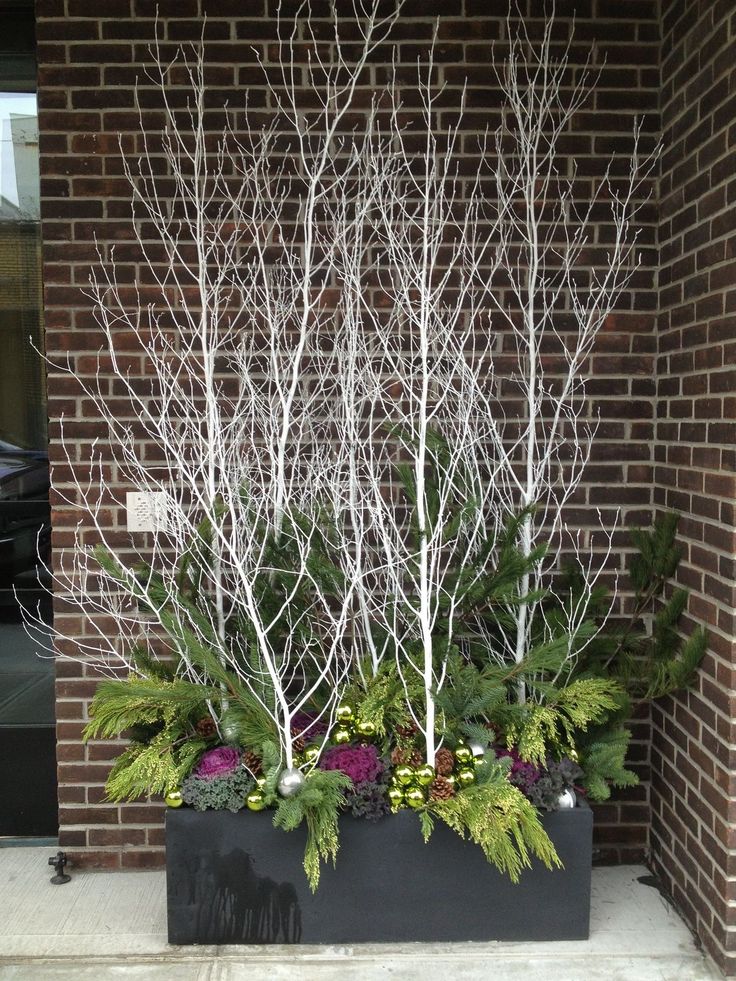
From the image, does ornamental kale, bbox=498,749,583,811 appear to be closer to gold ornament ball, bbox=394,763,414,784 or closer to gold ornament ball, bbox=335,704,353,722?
→ gold ornament ball, bbox=394,763,414,784

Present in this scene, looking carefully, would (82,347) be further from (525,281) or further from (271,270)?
(525,281)

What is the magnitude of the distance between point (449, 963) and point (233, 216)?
8.71 ft

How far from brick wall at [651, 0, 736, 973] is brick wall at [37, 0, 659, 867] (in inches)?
4.4

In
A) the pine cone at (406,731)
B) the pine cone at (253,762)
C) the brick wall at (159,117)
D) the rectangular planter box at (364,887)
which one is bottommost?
the rectangular planter box at (364,887)

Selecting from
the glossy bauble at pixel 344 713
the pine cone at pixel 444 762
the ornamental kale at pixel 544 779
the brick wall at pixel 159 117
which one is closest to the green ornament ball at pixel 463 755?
the pine cone at pixel 444 762

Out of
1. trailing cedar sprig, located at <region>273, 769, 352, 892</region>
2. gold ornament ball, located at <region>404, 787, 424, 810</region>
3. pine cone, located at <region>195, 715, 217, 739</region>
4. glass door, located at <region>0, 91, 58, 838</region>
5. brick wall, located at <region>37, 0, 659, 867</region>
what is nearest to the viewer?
trailing cedar sprig, located at <region>273, 769, 352, 892</region>

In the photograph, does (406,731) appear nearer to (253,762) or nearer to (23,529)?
(253,762)

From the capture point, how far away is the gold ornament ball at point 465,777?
9.25 feet

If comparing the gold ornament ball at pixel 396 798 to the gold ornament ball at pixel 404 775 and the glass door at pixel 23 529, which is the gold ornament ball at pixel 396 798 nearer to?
the gold ornament ball at pixel 404 775

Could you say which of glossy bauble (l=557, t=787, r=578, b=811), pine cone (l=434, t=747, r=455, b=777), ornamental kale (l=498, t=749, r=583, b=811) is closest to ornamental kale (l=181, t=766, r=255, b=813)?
pine cone (l=434, t=747, r=455, b=777)

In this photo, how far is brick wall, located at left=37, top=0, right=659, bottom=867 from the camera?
10.7 ft

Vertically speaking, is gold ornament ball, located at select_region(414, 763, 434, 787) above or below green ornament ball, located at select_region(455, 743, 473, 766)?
below

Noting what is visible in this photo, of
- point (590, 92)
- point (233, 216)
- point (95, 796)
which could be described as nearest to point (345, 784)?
point (95, 796)

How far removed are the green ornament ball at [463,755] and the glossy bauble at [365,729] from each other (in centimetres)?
29
